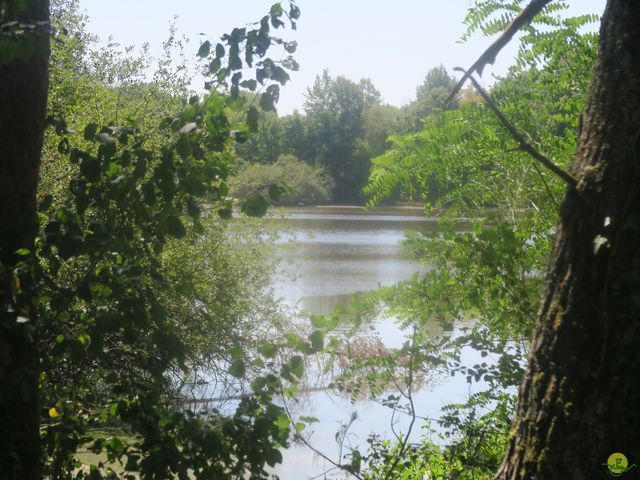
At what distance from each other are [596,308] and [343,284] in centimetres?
1384

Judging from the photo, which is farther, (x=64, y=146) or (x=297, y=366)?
(x=64, y=146)

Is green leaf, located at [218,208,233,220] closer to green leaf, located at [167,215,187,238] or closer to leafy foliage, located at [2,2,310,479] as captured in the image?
leafy foliage, located at [2,2,310,479]

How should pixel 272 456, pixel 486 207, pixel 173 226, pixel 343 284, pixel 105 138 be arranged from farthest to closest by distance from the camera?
pixel 343 284 < pixel 486 207 < pixel 173 226 < pixel 105 138 < pixel 272 456

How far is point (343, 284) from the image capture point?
15.5 meters

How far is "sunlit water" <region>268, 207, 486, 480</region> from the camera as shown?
7148 mm

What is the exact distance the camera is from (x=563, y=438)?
173 cm

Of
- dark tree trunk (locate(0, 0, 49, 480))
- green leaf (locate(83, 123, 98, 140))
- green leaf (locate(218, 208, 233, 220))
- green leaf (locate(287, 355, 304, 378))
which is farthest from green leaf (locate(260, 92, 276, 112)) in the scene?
green leaf (locate(287, 355, 304, 378))

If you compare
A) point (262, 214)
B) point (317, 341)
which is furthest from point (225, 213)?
point (317, 341)

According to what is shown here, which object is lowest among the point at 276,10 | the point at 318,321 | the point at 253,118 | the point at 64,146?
the point at 318,321

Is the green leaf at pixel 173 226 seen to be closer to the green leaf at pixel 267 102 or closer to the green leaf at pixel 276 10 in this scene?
the green leaf at pixel 267 102

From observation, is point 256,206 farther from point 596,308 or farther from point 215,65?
point 596,308

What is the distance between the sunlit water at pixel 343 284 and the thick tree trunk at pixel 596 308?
109 cm

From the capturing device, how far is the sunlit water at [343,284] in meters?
7.15

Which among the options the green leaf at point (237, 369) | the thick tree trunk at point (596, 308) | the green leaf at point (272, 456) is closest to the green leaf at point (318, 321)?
the green leaf at point (237, 369)
